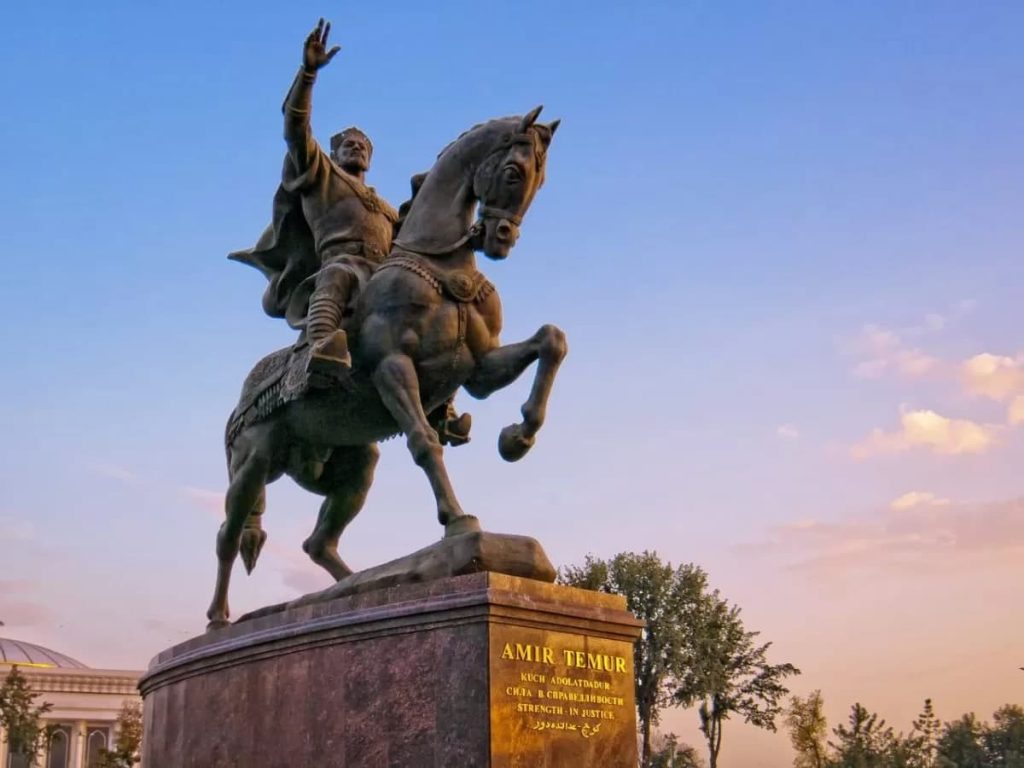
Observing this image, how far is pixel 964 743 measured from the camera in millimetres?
64875

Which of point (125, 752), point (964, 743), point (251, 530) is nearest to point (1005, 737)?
point (964, 743)

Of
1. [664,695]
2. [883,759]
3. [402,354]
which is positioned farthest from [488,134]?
[883,759]

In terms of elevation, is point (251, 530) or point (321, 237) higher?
point (321, 237)

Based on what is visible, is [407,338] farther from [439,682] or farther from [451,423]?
[439,682]

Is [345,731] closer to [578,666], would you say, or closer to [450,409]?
[578,666]

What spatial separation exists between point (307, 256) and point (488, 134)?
2513 millimetres

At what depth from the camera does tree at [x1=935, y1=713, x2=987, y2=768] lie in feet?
210

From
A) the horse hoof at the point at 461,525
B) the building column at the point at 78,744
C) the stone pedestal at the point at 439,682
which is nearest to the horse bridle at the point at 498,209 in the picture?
the horse hoof at the point at 461,525

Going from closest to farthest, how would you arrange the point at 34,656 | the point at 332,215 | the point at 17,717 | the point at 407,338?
the point at 407,338 < the point at 332,215 < the point at 17,717 < the point at 34,656

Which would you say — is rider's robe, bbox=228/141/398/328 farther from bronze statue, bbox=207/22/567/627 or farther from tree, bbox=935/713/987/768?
tree, bbox=935/713/987/768

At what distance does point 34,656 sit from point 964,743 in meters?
66.9

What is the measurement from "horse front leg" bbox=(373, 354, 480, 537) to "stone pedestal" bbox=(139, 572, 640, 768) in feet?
2.60

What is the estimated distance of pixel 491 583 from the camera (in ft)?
26.2

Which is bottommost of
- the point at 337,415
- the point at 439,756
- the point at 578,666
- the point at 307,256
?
the point at 439,756
